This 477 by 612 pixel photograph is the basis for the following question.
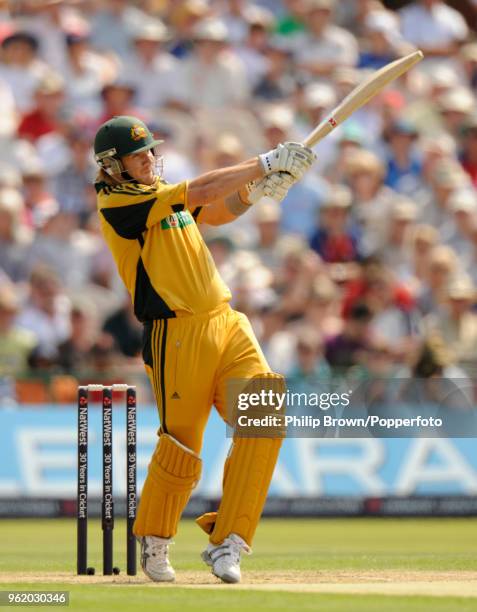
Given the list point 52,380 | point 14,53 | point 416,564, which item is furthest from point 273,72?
point 416,564

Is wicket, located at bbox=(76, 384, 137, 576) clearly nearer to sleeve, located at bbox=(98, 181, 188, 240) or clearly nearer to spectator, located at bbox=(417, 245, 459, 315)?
sleeve, located at bbox=(98, 181, 188, 240)

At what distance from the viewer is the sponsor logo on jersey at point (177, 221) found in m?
7.31

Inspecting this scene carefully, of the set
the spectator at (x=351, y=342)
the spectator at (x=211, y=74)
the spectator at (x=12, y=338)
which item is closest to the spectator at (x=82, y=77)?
the spectator at (x=211, y=74)

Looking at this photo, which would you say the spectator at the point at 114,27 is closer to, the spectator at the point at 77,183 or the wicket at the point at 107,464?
the spectator at the point at 77,183

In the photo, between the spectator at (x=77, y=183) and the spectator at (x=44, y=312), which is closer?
the spectator at (x=44, y=312)

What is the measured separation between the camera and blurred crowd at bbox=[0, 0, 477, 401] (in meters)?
12.7

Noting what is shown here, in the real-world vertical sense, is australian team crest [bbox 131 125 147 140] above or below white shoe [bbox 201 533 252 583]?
above

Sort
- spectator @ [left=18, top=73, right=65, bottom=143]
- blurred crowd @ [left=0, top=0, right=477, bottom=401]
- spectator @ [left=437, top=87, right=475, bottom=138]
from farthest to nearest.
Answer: spectator @ [left=437, top=87, right=475, bottom=138] → spectator @ [left=18, top=73, right=65, bottom=143] → blurred crowd @ [left=0, top=0, right=477, bottom=401]

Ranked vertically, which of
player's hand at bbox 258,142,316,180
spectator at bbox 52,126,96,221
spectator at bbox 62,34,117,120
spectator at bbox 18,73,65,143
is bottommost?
player's hand at bbox 258,142,316,180

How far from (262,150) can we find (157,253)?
8.11 metres

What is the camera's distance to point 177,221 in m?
7.35

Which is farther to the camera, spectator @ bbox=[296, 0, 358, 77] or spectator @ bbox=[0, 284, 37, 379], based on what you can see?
spectator @ bbox=[296, 0, 358, 77]

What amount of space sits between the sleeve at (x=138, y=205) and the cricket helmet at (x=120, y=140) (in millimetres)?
153

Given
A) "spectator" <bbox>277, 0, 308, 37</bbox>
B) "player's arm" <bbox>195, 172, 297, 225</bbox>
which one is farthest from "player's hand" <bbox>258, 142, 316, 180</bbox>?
"spectator" <bbox>277, 0, 308, 37</bbox>
